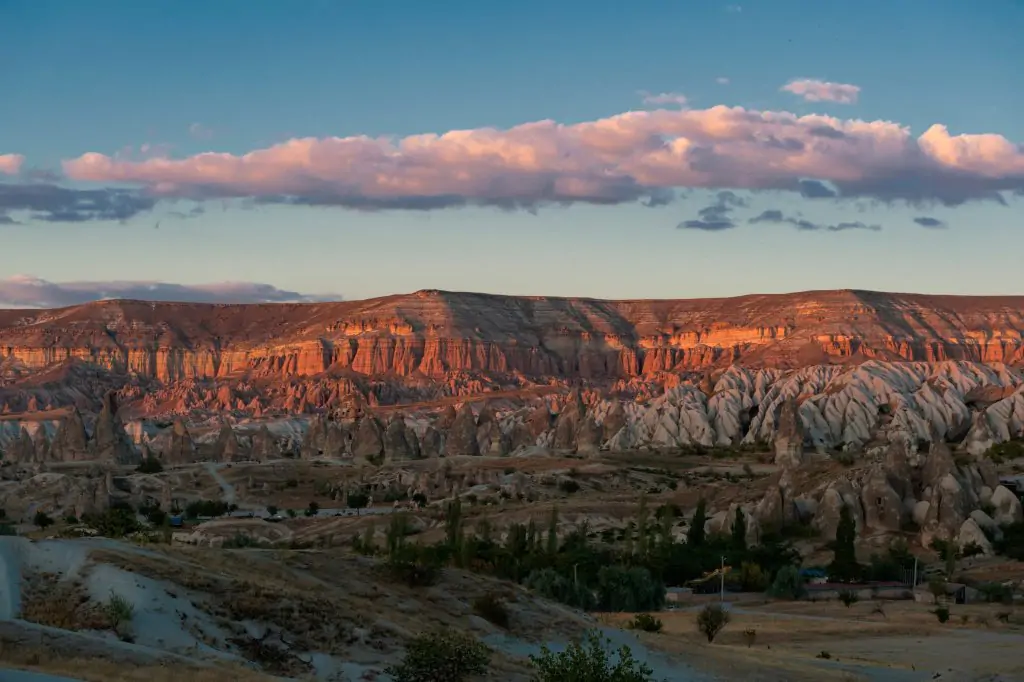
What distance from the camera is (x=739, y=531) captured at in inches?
2876

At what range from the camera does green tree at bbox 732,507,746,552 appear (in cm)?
7112

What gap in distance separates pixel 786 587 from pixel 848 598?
11.3 ft

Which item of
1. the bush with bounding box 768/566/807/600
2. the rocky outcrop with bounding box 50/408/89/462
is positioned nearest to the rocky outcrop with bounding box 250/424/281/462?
the rocky outcrop with bounding box 50/408/89/462

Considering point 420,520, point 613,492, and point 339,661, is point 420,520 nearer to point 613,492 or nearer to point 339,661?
point 613,492

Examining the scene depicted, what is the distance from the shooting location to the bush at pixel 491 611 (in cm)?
3359

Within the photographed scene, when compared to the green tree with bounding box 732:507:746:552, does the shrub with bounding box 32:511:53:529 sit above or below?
below

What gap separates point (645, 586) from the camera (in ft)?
177

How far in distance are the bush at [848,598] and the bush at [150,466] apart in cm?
7748

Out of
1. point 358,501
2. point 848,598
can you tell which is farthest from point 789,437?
point 848,598

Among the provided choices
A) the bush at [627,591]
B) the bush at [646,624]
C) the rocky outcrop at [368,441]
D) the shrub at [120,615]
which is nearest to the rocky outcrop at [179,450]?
the rocky outcrop at [368,441]

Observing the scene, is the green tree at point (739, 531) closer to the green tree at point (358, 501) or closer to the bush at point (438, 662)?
the green tree at point (358, 501)

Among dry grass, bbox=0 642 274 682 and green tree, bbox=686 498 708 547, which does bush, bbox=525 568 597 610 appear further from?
dry grass, bbox=0 642 274 682

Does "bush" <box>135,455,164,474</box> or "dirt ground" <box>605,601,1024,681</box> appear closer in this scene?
Answer: "dirt ground" <box>605,601,1024,681</box>

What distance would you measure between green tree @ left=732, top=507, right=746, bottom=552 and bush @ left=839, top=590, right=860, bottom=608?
1261 centimetres
